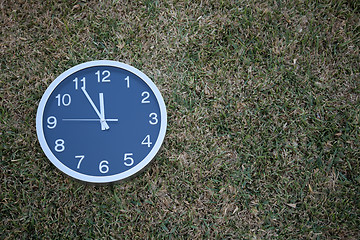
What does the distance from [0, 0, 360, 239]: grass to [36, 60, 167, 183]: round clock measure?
17 cm

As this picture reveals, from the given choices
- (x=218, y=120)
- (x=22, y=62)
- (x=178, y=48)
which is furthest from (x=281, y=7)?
(x=22, y=62)

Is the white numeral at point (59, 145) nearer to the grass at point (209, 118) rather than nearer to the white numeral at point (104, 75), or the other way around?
the grass at point (209, 118)

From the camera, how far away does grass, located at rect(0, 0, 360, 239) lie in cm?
253

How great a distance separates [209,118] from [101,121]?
0.78 m

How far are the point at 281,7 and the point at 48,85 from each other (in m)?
1.95

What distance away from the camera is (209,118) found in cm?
275

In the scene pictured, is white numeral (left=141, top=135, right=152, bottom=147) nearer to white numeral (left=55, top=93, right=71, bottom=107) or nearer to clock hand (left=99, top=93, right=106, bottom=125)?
clock hand (left=99, top=93, right=106, bottom=125)

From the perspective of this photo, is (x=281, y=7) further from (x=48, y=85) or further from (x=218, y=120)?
(x=48, y=85)

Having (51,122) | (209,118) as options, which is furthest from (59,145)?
(209,118)

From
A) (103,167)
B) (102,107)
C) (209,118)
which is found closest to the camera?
A: (103,167)

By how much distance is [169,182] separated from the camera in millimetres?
2596

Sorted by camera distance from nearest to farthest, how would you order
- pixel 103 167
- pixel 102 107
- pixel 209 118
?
pixel 103 167, pixel 102 107, pixel 209 118

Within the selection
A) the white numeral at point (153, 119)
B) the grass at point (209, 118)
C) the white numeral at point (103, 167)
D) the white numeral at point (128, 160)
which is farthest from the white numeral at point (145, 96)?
the white numeral at point (103, 167)

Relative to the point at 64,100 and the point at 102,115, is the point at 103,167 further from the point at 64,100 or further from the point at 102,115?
the point at 64,100
